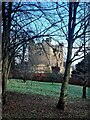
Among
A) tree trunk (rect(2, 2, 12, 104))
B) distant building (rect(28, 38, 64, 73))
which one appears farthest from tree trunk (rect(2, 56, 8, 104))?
distant building (rect(28, 38, 64, 73))

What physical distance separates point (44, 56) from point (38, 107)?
477 mm

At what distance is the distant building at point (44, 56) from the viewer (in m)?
2.10

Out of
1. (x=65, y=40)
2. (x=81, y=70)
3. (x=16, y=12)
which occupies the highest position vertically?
(x=16, y=12)

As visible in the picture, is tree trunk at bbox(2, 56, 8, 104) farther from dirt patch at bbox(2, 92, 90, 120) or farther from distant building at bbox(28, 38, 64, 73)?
distant building at bbox(28, 38, 64, 73)

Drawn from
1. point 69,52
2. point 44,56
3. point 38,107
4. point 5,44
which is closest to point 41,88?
point 38,107

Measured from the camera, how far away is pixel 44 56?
7.02ft

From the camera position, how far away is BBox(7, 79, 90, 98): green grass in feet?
6.82

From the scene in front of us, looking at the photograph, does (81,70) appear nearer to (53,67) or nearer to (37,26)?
(53,67)

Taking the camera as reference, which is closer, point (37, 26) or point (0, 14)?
point (0, 14)

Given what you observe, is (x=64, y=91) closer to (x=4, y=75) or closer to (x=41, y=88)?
(x=41, y=88)

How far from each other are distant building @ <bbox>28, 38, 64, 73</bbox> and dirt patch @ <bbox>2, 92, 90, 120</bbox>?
279 mm

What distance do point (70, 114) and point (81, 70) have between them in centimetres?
42

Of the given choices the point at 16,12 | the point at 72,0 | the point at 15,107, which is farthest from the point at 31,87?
the point at 72,0

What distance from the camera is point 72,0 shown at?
2.12 meters
